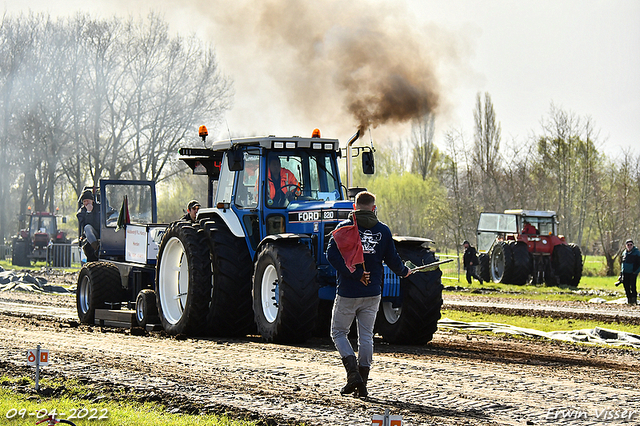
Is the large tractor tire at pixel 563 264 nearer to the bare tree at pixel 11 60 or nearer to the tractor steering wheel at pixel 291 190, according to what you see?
the tractor steering wheel at pixel 291 190

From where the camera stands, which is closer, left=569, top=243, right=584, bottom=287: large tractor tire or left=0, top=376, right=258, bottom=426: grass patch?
left=0, top=376, right=258, bottom=426: grass patch

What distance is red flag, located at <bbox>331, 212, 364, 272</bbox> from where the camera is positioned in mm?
7406

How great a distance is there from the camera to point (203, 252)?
474 inches

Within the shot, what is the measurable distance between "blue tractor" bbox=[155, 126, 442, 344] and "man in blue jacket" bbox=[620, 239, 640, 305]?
13.0 meters

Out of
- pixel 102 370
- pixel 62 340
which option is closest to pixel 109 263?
pixel 62 340

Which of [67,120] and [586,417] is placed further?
[67,120]

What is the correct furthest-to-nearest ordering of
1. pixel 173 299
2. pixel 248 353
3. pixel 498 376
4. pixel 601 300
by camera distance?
pixel 601 300 → pixel 173 299 → pixel 248 353 → pixel 498 376

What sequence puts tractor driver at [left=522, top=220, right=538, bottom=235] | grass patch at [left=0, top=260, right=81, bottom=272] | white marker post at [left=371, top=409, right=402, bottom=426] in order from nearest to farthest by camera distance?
1. white marker post at [left=371, top=409, right=402, bottom=426]
2. tractor driver at [left=522, top=220, right=538, bottom=235]
3. grass patch at [left=0, top=260, right=81, bottom=272]

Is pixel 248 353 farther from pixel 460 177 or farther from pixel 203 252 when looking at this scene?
pixel 460 177

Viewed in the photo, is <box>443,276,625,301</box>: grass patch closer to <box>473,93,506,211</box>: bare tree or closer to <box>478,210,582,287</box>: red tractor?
<box>478,210,582,287</box>: red tractor

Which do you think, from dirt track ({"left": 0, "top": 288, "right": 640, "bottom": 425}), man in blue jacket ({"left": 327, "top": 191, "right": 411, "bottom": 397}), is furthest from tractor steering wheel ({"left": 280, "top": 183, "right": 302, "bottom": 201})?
man in blue jacket ({"left": 327, "top": 191, "right": 411, "bottom": 397})

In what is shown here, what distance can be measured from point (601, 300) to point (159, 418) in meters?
19.5

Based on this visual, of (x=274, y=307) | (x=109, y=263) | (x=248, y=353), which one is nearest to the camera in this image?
(x=248, y=353)

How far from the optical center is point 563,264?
2870cm
